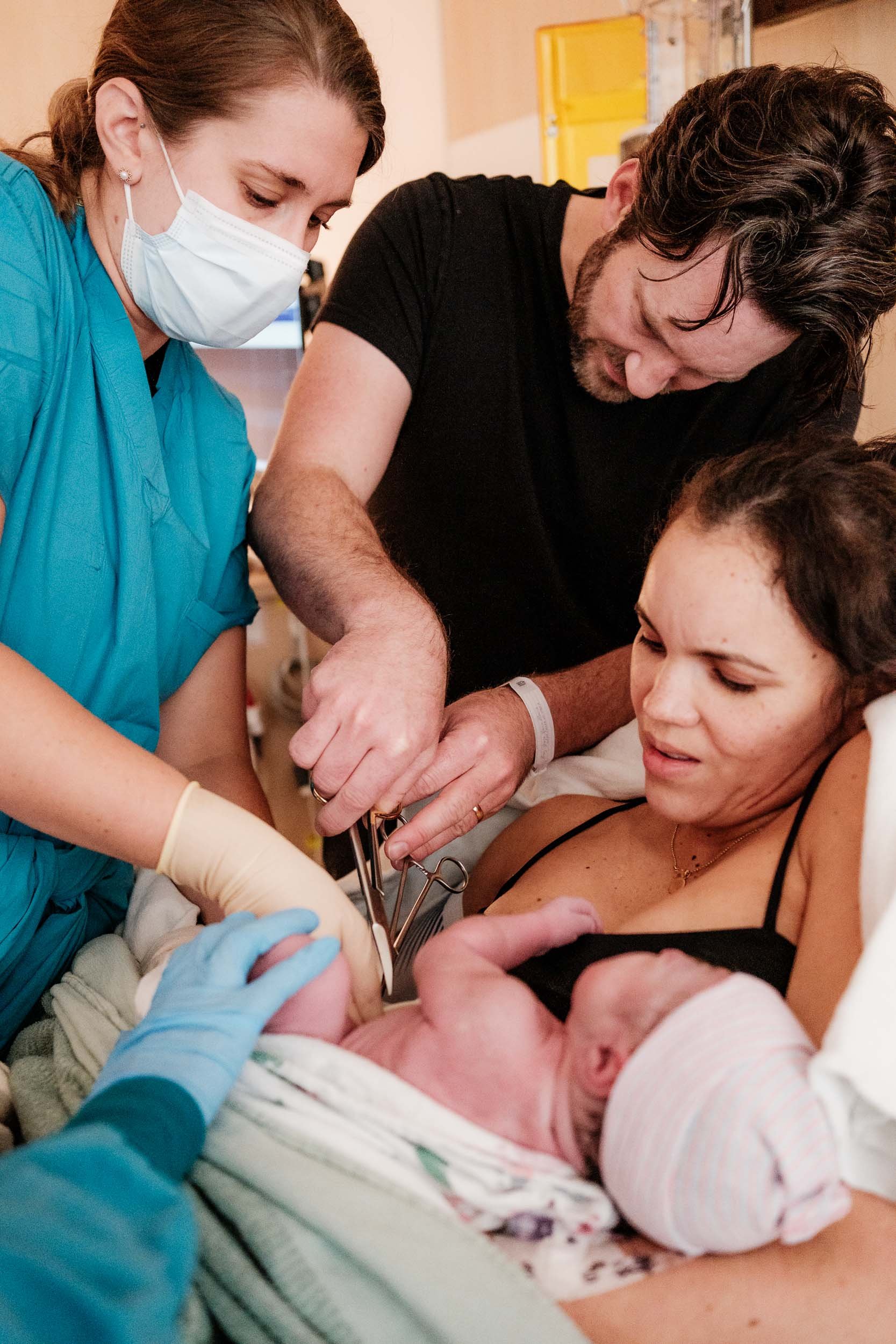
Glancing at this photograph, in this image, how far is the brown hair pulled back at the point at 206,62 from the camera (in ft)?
3.69

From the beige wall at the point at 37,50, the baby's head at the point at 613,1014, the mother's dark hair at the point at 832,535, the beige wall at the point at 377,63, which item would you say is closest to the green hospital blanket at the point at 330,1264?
the baby's head at the point at 613,1014

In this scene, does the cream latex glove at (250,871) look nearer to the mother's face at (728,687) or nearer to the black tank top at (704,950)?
the black tank top at (704,950)

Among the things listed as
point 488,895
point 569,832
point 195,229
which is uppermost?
point 195,229

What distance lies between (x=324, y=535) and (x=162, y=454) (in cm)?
22

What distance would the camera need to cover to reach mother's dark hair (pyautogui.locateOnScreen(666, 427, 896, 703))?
101cm

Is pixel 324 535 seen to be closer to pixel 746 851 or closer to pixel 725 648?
pixel 725 648

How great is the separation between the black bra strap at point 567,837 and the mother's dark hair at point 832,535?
0.36 meters

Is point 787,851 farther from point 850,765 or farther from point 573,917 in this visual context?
point 573,917

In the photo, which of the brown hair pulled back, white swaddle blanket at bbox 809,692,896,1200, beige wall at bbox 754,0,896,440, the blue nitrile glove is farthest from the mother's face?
beige wall at bbox 754,0,896,440

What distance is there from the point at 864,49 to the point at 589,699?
1.50m

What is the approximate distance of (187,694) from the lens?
1419 millimetres

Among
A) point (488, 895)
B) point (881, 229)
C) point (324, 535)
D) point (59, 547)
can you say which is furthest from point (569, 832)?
point (881, 229)

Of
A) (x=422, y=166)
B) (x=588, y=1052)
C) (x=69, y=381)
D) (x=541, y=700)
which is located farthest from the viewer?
(x=422, y=166)

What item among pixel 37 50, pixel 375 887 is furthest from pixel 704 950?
pixel 37 50
